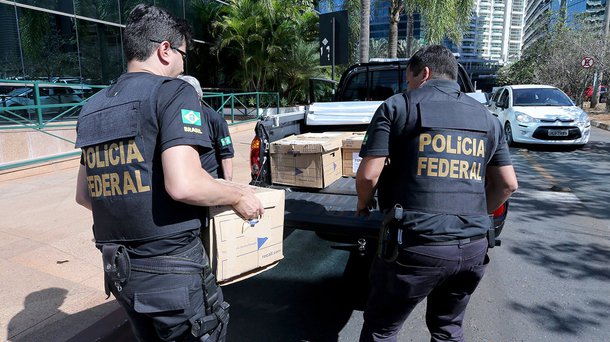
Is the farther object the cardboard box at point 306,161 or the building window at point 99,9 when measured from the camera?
the building window at point 99,9

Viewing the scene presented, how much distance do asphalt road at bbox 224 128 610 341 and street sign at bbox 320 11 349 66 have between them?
4460 mm

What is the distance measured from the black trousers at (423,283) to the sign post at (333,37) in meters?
6.55

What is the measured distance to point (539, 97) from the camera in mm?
11320

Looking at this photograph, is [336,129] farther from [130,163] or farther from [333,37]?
[333,37]

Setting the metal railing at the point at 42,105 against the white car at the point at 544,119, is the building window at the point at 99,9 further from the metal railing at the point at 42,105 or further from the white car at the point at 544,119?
the white car at the point at 544,119

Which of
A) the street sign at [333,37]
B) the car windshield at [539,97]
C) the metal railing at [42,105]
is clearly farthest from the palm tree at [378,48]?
the street sign at [333,37]

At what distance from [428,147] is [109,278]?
4.80ft

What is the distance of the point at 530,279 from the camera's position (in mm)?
3721

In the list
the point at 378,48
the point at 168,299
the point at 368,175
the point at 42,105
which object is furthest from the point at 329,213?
the point at 378,48

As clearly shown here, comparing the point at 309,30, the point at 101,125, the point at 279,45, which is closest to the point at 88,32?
the point at 279,45

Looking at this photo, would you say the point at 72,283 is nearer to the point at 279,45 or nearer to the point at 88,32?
the point at 88,32

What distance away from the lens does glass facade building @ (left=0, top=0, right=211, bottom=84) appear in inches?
399

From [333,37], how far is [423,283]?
696cm

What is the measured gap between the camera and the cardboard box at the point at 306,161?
146 inches
